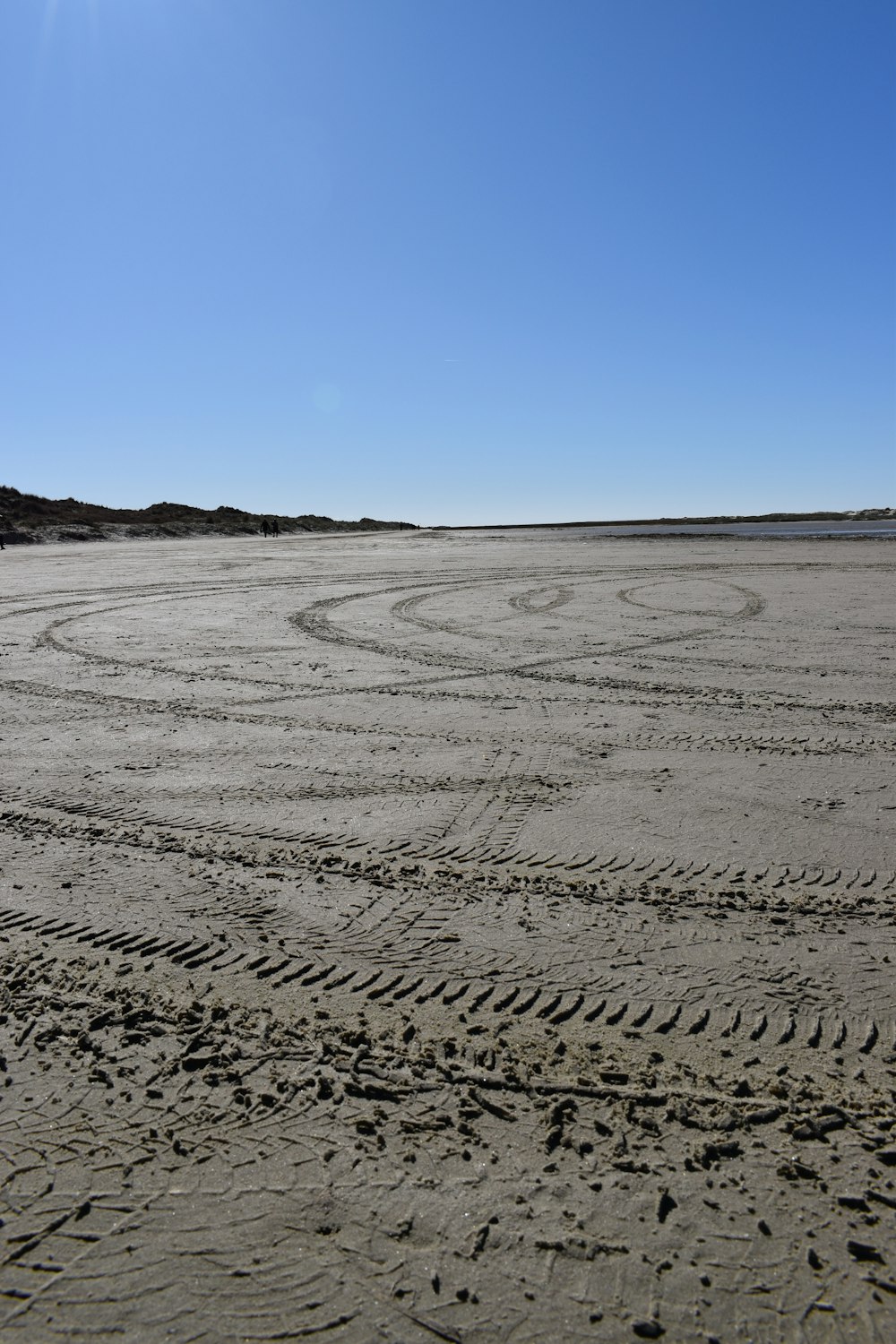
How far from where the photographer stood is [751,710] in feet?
21.4

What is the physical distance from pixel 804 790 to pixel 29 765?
460cm

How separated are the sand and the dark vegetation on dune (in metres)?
45.5

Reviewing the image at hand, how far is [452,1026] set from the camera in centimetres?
268

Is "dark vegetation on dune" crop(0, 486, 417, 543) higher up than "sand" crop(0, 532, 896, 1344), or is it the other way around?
"dark vegetation on dune" crop(0, 486, 417, 543)

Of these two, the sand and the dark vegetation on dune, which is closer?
the sand

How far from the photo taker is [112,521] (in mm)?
58750

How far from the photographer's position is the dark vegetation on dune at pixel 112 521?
49431 millimetres

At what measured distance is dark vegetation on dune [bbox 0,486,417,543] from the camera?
49.4 metres

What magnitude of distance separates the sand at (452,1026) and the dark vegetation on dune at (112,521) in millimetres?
45540

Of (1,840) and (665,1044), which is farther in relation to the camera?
(1,840)

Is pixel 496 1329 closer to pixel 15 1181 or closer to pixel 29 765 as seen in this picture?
pixel 15 1181

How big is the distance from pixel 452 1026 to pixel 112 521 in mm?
61435

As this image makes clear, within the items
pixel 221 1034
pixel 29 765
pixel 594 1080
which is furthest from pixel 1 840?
pixel 594 1080

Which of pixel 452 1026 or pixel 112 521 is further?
pixel 112 521
